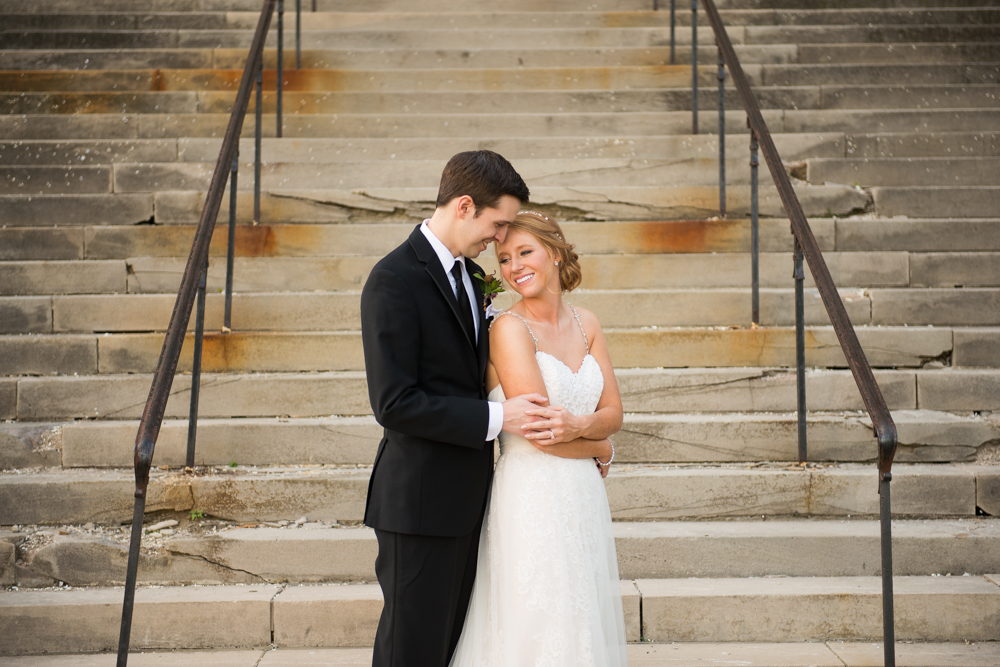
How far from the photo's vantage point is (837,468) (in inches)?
144

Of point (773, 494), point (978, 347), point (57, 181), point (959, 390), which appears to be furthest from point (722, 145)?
point (57, 181)

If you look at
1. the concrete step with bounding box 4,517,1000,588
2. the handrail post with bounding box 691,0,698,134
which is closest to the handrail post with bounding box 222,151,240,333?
A: the concrete step with bounding box 4,517,1000,588

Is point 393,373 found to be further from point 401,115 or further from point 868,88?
point 868,88

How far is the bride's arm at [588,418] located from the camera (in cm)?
221

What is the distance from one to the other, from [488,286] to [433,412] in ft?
1.59

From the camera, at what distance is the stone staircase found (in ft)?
10.4

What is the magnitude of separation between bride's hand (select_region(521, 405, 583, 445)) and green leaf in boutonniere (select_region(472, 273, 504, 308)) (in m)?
0.39

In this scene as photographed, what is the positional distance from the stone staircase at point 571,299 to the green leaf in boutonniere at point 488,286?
1.44m

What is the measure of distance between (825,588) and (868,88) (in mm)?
4255

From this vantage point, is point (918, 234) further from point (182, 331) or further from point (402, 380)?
point (182, 331)

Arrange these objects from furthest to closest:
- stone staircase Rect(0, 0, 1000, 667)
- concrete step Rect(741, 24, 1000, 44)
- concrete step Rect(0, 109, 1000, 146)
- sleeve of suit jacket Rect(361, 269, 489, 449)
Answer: concrete step Rect(741, 24, 1000, 44) < concrete step Rect(0, 109, 1000, 146) < stone staircase Rect(0, 0, 1000, 667) < sleeve of suit jacket Rect(361, 269, 489, 449)

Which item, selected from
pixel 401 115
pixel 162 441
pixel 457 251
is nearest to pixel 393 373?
pixel 457 251

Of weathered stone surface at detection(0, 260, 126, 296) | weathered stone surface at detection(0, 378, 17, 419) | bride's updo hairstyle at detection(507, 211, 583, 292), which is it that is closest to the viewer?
bride's updo hairstyle at detection(507, 211, 583, 292)

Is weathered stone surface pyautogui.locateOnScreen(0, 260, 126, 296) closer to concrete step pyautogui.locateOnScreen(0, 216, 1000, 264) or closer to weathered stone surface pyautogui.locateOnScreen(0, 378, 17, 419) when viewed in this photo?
concrete step pyautogui.locateOnScreen(0, 216, 1000, 264)
